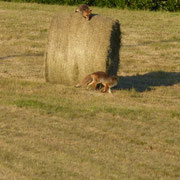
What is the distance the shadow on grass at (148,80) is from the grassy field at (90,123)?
0.08 feet

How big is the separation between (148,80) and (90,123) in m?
5.08

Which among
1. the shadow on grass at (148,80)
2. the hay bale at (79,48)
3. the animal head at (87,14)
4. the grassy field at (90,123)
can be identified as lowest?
the shadow on grass at (148,80)

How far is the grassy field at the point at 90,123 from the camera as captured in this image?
8297 mm

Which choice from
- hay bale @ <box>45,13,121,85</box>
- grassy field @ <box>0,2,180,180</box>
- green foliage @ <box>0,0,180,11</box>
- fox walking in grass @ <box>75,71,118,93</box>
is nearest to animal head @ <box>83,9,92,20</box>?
hay bale @ <box>45,13,121,85</box>

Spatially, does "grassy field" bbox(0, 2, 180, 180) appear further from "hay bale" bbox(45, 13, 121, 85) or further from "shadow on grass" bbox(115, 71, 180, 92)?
"hay bale" bbox(45, 13, 121, 85)

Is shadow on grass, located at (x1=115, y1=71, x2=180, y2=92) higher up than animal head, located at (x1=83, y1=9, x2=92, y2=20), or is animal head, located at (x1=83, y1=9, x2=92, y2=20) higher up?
animal head, located at (x1=83, y1=9, x2=92, y2=20)

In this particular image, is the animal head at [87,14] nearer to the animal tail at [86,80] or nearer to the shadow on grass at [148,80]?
the animal tail at [86,80]

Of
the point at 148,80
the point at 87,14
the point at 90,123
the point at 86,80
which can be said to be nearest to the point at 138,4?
the point at 148,80

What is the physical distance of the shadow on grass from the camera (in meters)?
14.4

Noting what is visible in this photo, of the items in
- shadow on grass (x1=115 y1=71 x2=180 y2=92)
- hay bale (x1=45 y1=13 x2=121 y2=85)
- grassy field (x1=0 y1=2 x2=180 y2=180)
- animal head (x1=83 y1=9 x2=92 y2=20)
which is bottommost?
shadow on grass (x1=115 y1=71 x2=180 y2=92)

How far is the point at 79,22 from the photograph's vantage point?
550 inches

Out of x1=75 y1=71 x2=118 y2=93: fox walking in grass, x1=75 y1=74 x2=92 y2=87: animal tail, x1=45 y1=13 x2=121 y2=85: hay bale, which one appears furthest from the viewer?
x1=45 y1=13 x2=121 y2=85: hay bale

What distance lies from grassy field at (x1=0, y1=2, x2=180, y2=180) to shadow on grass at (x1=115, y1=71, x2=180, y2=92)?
0.08ft

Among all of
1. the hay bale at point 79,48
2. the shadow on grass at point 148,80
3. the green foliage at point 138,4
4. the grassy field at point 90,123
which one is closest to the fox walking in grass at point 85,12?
the hay bale at point 79,48
